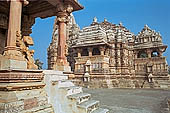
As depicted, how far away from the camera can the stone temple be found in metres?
18.9

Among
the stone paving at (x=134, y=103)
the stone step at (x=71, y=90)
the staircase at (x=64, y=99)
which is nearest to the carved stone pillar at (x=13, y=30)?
A: the staircase at (x=64, y=99)

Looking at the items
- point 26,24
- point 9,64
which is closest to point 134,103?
point 9,64

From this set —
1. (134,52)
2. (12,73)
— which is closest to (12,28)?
(12,73)

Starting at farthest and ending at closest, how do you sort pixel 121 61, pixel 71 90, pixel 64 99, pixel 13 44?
pixel 121 61 → pixel 71 90 → pixel 64 99 → pixel 13 44

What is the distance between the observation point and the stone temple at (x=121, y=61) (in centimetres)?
1889

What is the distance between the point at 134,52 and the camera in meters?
21.9

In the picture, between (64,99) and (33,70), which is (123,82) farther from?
(33,70)

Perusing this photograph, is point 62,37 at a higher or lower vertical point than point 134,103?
higher

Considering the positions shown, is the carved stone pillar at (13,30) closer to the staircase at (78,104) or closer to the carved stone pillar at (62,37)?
the staircase at (78,104)

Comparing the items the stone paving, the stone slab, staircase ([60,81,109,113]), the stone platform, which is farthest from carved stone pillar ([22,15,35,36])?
the stone platform

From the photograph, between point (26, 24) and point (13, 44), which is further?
point (26, 24)

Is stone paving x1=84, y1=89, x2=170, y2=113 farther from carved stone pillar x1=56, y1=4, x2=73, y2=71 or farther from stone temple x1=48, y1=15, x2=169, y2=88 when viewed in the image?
stone temple x1=48, y1=15, x2=169, y2=88

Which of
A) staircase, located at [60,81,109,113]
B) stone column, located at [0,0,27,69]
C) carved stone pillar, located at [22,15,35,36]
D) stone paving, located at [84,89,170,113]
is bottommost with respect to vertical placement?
stone paving, located at [84,89,170,113]

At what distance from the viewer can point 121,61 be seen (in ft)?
68.8
